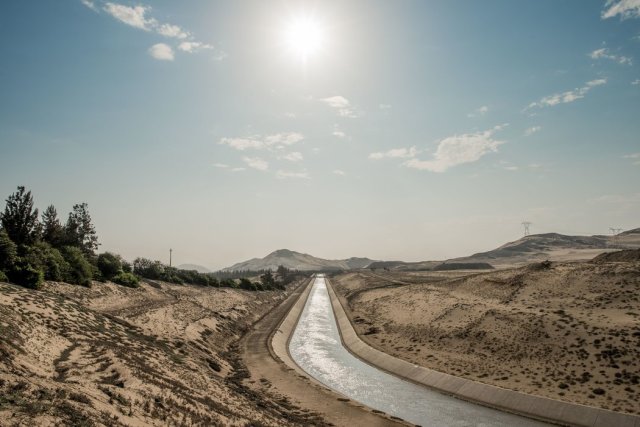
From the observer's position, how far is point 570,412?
96.7ft

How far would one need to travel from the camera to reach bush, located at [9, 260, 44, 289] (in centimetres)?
4262

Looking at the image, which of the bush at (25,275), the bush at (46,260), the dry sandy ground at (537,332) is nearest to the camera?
the dry sandy ground at (537,332)

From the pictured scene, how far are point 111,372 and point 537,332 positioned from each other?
43.5m

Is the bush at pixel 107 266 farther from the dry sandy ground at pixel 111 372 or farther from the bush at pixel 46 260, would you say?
the dry sandy ground at pixel 111 372

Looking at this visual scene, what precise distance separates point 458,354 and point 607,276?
2796cm

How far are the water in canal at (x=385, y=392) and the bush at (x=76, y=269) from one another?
34225 millimetres

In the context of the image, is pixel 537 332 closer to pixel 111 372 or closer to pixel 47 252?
pixel 111 372

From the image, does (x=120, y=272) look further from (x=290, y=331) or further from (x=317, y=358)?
(x=317, y=358)

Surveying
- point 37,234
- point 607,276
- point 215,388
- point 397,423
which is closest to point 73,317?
Result: point 215,388

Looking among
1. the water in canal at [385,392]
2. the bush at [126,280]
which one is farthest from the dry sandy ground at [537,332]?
the bush at [126,280]

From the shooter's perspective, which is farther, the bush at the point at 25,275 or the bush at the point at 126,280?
the bush at the point at 126,280

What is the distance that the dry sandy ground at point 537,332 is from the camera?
34000mm

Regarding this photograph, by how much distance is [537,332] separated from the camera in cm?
A: 4412

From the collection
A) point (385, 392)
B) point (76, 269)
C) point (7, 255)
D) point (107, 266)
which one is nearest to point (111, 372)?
point (385, 392)
